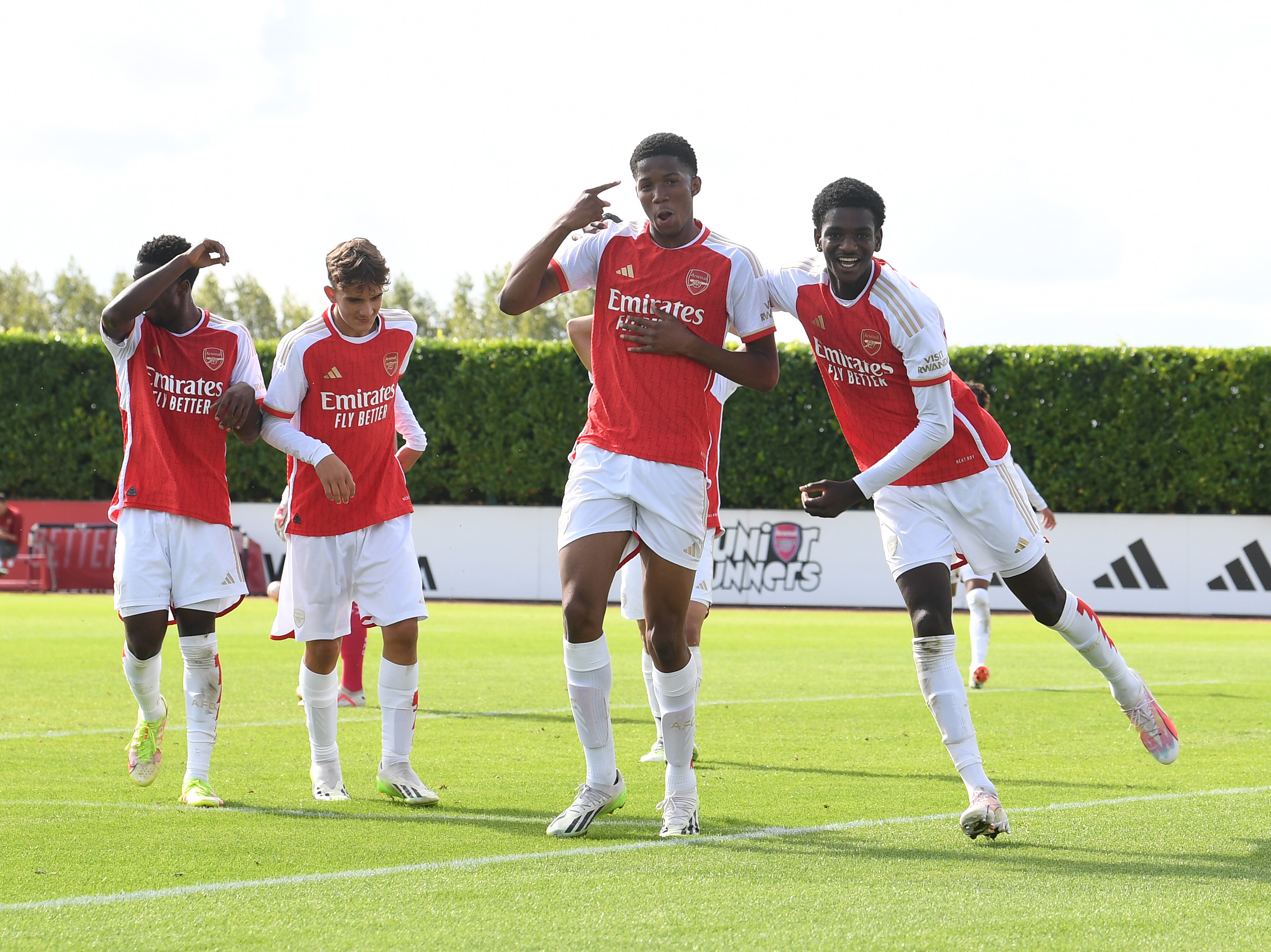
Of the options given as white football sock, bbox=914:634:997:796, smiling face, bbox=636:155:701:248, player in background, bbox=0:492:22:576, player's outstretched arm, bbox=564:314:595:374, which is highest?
smiling face, bbox=636:155:701:248

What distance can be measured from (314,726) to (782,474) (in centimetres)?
2218

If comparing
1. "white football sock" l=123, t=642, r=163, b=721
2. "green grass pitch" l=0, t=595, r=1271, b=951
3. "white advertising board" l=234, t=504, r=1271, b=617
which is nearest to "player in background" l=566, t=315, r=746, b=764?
"green grass pitch" l=0, t=595, r=1271, b=951

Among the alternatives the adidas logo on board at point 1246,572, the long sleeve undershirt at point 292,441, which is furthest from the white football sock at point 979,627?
the adidas logo on board at point 1246,572

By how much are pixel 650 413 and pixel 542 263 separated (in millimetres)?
709

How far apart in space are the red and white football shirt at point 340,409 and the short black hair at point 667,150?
1.46m

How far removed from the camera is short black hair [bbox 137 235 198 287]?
21.7 feet

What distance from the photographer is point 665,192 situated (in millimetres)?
A: 5680

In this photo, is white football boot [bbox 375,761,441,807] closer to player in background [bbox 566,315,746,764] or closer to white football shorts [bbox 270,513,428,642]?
white football shorts [bbox 270,513,428,642]

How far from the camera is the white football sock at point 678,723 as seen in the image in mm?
5715

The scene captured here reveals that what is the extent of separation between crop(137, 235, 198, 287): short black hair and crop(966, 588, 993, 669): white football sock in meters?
7.50

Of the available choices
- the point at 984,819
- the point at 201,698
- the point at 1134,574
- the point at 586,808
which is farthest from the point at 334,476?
the point at 1134,574

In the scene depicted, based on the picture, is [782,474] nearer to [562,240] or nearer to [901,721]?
[901,721]

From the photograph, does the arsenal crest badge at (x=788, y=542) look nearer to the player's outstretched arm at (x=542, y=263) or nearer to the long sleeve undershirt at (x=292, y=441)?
the long sleeve undershirt at (x=292, y=441)

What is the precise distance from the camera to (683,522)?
18.6ft
